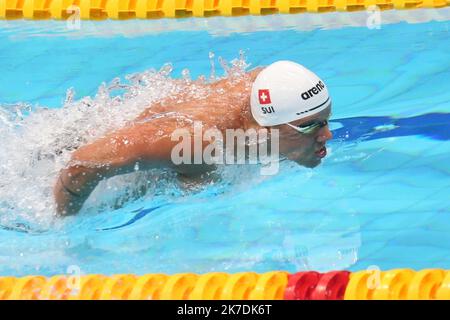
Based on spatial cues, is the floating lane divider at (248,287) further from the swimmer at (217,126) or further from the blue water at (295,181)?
the swimmer at (217,126)

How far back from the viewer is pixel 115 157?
13.9 feet

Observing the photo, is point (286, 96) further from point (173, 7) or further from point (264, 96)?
point (173, 7)

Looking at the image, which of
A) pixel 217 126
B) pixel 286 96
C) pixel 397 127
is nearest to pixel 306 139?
pixel 286 96

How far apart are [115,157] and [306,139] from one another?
818 mm

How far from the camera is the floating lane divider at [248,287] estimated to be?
3.38 m

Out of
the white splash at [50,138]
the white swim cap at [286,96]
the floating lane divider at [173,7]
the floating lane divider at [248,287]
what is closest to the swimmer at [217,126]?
the white swim cap at [286,96]

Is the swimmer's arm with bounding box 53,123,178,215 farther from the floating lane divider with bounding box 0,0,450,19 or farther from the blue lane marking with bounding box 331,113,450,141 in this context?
the floating lane divider with bounding box 0,0,450,19

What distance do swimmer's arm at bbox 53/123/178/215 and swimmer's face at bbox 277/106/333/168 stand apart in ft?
1.68

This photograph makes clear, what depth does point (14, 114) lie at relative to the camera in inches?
214

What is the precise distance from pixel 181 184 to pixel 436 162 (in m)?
1.24

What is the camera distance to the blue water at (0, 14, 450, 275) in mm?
4195

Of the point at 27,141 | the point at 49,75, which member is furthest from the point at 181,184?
the point at 49,75

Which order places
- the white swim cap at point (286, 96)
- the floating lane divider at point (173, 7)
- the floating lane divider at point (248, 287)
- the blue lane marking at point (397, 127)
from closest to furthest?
the floating lane divider at point (248, 287)
the white swim cap at point (286, 96)
the blue lane marking at point (397, 127)
the floating lane divider at point (173, 7)

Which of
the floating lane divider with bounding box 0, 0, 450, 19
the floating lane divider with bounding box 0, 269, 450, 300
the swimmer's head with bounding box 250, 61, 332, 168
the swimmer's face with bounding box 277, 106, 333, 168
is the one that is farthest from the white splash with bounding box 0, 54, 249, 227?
the floating lane divider with bounding box 0, 0, 450, 19
